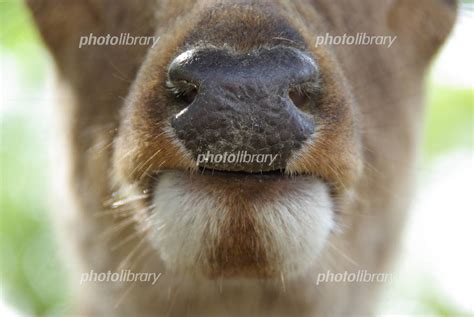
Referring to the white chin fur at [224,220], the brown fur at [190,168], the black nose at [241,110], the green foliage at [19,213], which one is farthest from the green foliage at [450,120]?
the black nose at [241,110]

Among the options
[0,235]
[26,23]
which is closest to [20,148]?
[0,235]

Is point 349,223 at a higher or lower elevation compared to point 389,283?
higher

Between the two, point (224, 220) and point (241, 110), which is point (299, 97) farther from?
point (224, 220)

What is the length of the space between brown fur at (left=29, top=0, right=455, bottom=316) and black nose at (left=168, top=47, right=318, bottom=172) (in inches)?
6.2

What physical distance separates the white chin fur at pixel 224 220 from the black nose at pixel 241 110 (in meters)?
0.20

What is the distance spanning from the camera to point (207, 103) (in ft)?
10.4

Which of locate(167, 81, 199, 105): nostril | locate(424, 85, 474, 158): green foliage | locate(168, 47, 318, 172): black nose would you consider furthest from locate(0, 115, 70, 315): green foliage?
locate(168, 47, 318, 172): black nose

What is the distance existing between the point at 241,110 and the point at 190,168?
0.39 metres

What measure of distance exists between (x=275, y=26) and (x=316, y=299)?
1948 mm

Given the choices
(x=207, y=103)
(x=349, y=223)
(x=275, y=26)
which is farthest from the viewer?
(x=349, y=223)

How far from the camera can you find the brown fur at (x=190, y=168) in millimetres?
3521

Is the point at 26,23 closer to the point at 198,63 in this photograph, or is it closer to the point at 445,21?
the point at 198,63

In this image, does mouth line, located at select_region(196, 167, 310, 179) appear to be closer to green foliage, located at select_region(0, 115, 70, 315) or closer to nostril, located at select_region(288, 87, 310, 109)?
nostril, located at select_region(288, 87, 310, 109)

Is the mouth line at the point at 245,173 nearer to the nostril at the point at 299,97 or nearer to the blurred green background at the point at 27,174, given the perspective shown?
the nostril at the point at 299,97
